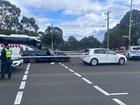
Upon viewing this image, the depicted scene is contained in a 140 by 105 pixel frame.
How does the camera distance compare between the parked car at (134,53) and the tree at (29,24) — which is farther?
the tree at (29,24)

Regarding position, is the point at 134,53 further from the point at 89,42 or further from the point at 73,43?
the point at 73,43

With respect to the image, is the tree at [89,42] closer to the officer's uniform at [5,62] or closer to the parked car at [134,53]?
the parked car at [134,53]

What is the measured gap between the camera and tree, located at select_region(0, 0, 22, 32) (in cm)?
8219

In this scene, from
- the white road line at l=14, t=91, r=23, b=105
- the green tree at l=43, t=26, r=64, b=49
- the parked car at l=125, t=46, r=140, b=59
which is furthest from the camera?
the green tree at l=43, t=26, r=64, b=49

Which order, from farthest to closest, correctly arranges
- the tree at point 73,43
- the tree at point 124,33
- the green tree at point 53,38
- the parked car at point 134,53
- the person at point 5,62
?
the green tree at point 53,38
the tree at point 124,33
the tree at point 73,43
the parked car at point 134,53
the person at point 5,62

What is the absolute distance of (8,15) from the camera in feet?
273

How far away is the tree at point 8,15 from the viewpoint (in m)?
82.2

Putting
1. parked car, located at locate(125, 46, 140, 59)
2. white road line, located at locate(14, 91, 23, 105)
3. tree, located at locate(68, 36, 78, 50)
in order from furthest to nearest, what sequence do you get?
tree, located at locate(68, 36, 78, 50)
parked car, located at locate(125, 46, 140, 59)
white road line, located at locate(14, 91, 23, 105)

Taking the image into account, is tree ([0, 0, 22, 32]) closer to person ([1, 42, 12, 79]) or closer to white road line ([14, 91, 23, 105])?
person ([1, 42, 12, 79])

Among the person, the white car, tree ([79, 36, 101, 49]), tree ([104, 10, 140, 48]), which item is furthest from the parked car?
tree ([79, 36, 101, 49])

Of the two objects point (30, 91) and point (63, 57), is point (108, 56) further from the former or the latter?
point (30, 91)

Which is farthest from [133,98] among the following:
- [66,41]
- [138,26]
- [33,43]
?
[138,26]

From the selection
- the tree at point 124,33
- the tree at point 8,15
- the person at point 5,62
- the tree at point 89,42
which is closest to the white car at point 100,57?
the person at point 5,62

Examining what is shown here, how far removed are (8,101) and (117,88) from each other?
4819 mm
